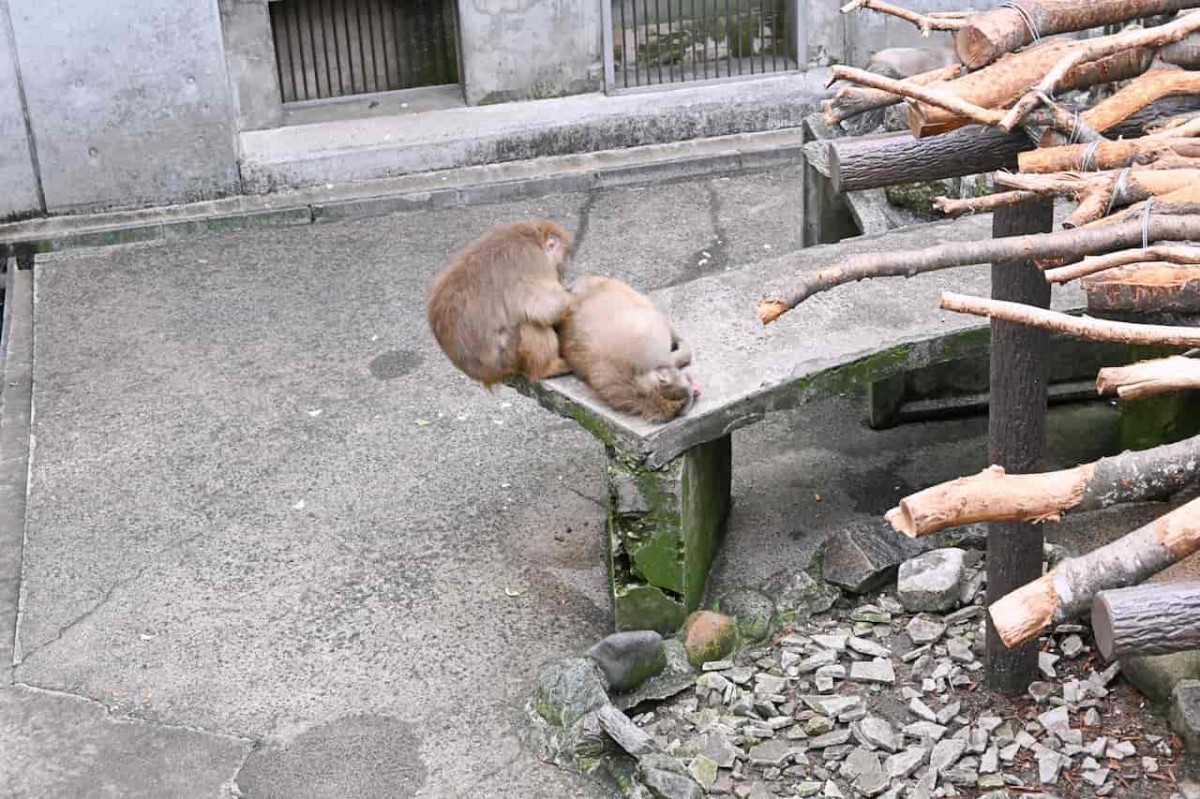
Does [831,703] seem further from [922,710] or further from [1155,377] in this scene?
[1155,377]

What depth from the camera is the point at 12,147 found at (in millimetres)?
10031

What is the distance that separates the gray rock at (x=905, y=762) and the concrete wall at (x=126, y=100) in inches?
268

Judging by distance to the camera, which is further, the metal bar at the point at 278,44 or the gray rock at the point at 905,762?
the metal bar at the point at 278,44

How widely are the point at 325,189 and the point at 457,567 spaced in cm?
468

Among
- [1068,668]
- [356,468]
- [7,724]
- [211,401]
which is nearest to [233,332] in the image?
[211,401]

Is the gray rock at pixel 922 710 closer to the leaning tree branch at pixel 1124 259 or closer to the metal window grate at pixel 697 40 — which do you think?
the leaning tree branch at pixel 1124 259

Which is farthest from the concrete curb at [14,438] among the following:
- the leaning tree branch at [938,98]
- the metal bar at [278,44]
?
the leaning tree branch at [938,98]

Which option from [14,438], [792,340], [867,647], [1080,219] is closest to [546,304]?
[792,340]

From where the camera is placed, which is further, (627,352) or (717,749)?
(627,352)

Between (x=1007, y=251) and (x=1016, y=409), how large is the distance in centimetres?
155

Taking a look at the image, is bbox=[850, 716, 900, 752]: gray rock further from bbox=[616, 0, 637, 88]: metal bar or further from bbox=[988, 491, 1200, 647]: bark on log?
bbox=[616, 0, 637, 88]: metal bar

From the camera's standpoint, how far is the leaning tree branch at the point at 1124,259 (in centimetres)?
349

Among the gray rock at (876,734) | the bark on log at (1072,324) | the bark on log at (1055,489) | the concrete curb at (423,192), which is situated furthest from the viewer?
the concrete curb at (423,192)

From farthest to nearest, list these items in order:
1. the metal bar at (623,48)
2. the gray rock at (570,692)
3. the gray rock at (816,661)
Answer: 1. the metal bar at (623,48)
2. the gray rock at (816,661)
3. the gray rock at (570,692)
